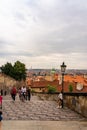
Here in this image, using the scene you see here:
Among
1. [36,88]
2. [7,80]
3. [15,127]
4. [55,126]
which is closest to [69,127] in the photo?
[55,126]

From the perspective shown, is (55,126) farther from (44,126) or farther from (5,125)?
(5,125)

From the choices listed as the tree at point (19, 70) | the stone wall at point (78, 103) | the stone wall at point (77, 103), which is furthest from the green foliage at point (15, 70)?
the stone wall at point (78, 103)

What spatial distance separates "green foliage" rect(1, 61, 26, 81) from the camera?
90375 millimetres

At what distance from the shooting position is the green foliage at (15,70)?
9038 cm

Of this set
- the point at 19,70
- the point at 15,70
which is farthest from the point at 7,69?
the point at 19,70

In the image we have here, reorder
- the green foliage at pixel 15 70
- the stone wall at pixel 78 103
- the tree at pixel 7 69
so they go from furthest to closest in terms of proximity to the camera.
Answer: the green foliage at pixel 15 70 < the tree at pixel 7 69 < the stone wall at pixel 78 103

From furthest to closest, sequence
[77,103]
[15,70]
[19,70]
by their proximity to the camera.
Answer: [19,70] < [15,70] < [77,103]

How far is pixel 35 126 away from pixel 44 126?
382mm

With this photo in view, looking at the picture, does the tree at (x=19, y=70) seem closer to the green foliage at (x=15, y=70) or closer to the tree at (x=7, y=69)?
the green foliage at (x=15, y=70)

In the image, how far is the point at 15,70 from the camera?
297ft

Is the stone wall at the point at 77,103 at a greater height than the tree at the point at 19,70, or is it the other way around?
the tree at the point at 19,70

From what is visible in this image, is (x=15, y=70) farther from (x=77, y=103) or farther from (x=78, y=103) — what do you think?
(x=78, y=103)

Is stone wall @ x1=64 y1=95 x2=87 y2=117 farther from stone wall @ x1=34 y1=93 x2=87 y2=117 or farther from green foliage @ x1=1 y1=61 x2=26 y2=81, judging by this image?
green foliage @ x1=1 y1=61 x2=26 y2=81

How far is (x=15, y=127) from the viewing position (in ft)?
48.7
